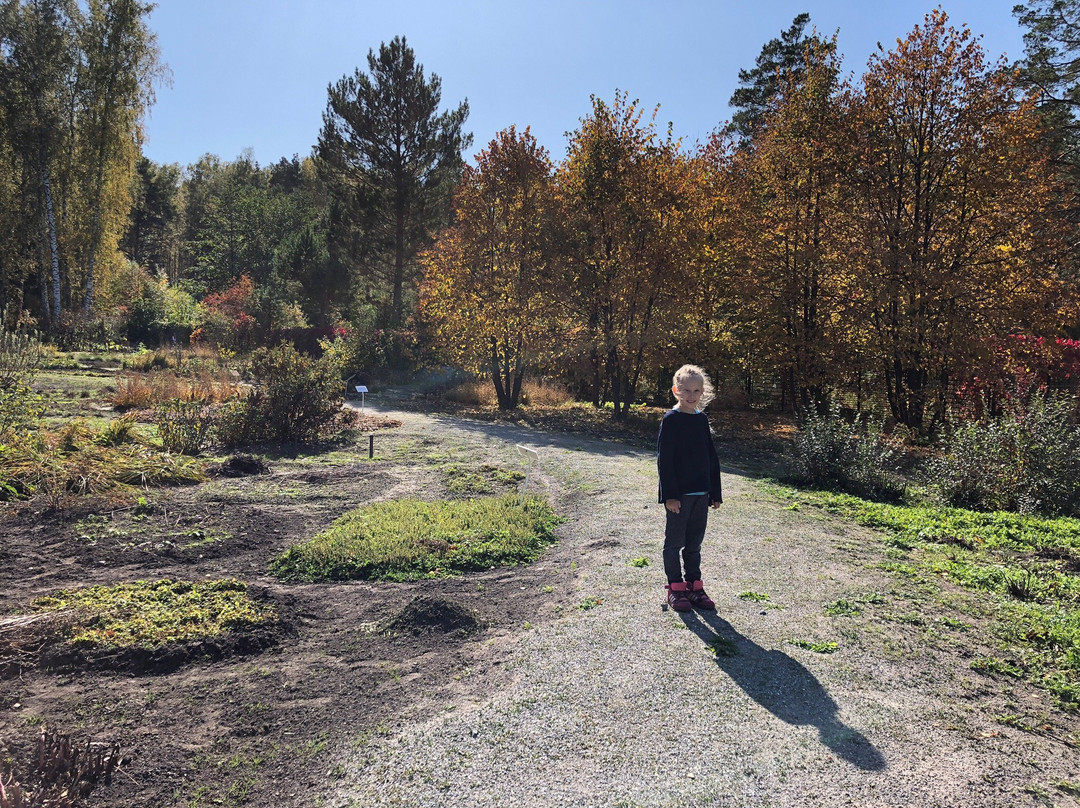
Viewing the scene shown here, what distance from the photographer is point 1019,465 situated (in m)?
7.11

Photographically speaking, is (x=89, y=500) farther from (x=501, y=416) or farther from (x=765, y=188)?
(x=765, y=188)

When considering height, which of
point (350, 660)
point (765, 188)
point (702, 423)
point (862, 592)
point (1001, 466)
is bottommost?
point (350, 660)

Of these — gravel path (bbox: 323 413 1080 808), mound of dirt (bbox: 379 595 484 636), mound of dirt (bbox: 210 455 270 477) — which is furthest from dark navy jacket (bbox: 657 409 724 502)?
mound of dirt (bbox: 210 455 270 477)

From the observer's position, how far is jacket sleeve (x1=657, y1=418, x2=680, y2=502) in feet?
13.7

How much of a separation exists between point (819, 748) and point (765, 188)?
14.3 metres

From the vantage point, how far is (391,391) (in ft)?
67.8

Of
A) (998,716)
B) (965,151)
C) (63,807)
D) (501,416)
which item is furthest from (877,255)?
(63,807)

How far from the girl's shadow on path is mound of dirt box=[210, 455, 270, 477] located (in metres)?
6.18

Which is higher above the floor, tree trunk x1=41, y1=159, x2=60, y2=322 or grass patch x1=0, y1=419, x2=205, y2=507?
tree trunk x1=41, y1=159, x2=60, y2=322

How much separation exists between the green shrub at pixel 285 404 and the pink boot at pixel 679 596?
25.8 feet

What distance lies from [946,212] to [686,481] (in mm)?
12525

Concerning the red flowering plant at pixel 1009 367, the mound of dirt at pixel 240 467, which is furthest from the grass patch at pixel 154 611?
the red flowering plant at pixel 1009 367

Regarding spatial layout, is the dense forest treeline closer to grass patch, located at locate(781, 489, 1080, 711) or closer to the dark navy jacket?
grass patch, located at locate(781, 489, 1080, 711)

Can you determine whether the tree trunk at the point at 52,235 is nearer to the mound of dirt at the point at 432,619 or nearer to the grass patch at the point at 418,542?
the grass patch at the point at 418,542
